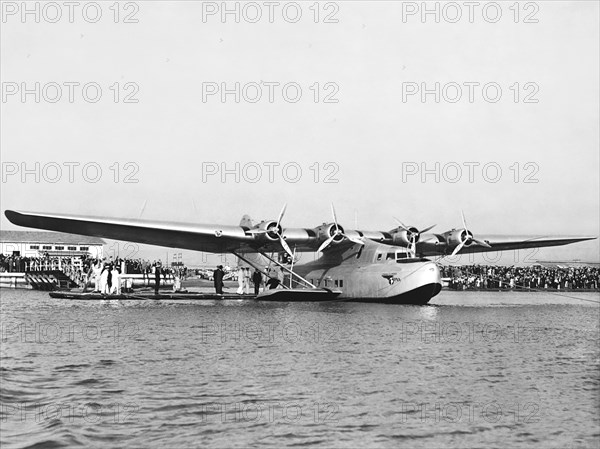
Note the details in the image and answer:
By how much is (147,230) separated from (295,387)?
65.1 feet

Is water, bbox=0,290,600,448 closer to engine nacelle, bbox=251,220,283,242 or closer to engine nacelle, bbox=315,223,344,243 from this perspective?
engine nacelle, bbox=251,220,283,242

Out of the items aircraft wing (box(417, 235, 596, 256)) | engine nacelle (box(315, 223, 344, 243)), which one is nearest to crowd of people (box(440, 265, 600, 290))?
aircraft wing (box(417, 235, 596, 256))

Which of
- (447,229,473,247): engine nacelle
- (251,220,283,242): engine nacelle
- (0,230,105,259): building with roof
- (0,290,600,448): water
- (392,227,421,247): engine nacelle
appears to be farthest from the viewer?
(0,230,105,259): building with roof

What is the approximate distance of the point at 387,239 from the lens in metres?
34.8

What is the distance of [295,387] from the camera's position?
981 centimetres

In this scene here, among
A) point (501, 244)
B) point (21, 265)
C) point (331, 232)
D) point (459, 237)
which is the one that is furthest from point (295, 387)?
point (21, 265)

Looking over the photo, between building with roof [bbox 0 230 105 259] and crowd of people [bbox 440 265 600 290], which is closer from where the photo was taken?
crowd of people [bbox 440 265 600 290]

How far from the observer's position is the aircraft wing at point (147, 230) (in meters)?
26.7

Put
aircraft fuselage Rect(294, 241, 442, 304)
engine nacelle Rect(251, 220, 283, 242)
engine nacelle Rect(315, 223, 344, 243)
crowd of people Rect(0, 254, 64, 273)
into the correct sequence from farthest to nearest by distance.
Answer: crowd of people Rect(0, 254, 64, 273) → engine nacelle Rect(315, 223, 344, 243) → engine nacelle Rect(251, 220, 283, 242) → aircraft fuselage Rect(294, 241, 442, 304)

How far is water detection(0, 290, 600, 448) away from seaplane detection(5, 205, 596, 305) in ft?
33.0

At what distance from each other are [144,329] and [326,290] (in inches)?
537

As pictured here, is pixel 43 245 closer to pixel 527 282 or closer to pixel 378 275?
pixel 527 282

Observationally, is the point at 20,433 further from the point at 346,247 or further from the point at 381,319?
the point at 346,247

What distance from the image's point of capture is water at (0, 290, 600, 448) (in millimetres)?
7379
